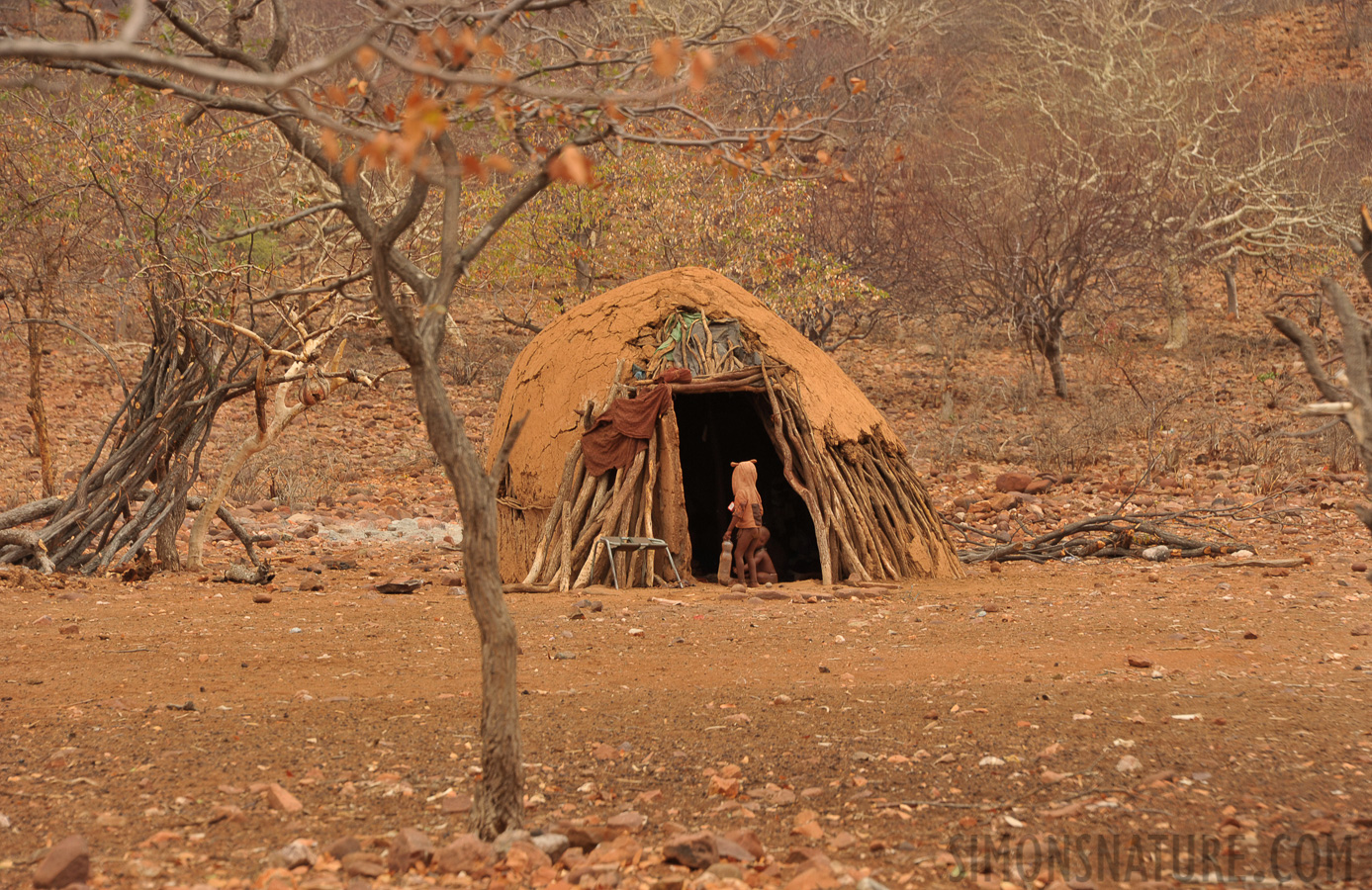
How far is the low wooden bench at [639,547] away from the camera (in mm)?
7883

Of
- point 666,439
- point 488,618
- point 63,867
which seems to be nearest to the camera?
point 63,867

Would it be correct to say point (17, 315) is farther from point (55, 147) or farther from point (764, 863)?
point (764, 863)

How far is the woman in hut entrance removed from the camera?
827 centimetres

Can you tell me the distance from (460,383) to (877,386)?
719 cm

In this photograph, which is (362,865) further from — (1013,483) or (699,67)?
(1013,483)

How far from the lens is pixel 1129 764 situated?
3801 mm

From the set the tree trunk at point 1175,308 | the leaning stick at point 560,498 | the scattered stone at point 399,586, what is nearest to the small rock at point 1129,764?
the leaning stick at point 560,498

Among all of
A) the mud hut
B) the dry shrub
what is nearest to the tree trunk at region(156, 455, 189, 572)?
the mud hut

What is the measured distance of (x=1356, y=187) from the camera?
21.3m

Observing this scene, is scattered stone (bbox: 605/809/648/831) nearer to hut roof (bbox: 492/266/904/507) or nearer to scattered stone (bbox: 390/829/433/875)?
scattered stone (bbox: 390/829/433/875)

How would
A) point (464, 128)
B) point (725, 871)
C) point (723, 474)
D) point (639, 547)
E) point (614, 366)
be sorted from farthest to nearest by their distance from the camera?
1. point (723, 474)
2. point (614, 366)
3. point (639, 547)
4. point (464, 128)
5. point (725, 871)

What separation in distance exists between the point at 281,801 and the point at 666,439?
494cm

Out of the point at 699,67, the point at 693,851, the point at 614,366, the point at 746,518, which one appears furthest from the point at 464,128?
the point at 746,518

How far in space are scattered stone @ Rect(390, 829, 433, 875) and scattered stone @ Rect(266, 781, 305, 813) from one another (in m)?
0.58
